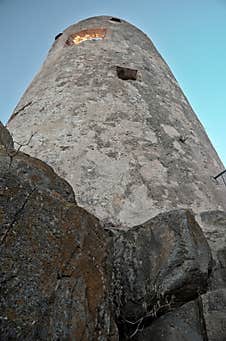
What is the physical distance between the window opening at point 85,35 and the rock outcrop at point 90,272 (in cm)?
541

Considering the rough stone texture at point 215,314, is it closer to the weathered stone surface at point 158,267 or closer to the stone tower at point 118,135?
the weathered stone surface at point 158,267

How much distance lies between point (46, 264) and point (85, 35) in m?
6.69

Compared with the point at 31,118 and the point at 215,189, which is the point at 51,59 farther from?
the point at 215,189

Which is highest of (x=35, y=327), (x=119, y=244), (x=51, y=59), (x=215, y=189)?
(x=51, y=59)

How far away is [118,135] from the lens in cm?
422

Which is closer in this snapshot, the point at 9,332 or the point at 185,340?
the point at 9,332

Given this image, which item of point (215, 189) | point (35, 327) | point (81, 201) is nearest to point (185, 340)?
point (35, 327)

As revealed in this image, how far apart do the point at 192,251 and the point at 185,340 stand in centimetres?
52

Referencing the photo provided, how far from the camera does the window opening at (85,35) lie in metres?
7.34

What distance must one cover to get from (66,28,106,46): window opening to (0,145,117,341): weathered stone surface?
231 inches

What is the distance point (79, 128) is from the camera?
4289 millimetres

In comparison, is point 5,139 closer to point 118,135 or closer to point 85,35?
point 118,135

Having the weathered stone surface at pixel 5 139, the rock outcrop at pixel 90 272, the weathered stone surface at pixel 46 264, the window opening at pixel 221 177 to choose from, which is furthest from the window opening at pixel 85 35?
the weathered stone surface at pixel 46 264

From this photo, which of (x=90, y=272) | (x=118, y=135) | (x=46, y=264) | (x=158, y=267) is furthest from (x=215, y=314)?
(x=118, y=135)
